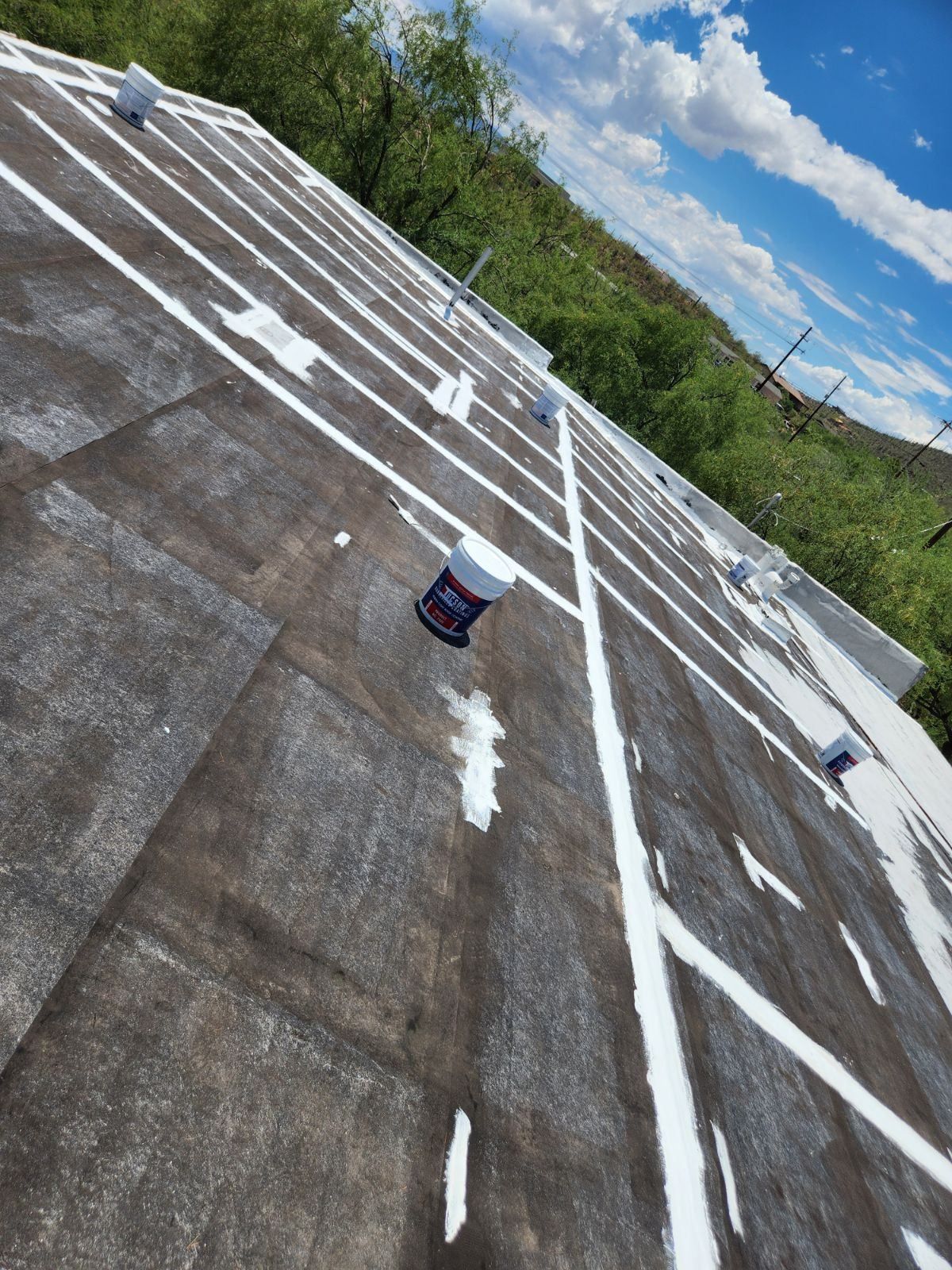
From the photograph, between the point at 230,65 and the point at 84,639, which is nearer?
the point at 84,639

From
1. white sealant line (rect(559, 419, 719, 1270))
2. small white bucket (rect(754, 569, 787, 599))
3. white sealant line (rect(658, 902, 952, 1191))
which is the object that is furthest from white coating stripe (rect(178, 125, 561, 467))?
white sealant line (rect(658, 902, 952, 1191))

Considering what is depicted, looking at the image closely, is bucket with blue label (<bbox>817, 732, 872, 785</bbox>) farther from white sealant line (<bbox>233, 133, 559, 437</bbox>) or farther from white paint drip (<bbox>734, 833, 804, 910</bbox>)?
white sealant line (<bbox>233, 133, 559, 437</bbox>)

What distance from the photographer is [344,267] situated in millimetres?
12578

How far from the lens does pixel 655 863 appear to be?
5066mm

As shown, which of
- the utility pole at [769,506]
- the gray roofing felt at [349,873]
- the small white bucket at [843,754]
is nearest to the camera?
the gray roofing felt at [349,873]

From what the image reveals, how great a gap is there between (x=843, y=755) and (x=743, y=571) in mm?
7226

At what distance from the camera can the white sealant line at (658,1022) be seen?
3.15m

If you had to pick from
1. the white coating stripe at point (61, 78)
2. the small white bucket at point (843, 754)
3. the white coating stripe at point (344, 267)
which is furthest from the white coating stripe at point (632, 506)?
the white coating stripe at point (61, 78)

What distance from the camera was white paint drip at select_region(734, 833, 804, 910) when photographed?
607cm

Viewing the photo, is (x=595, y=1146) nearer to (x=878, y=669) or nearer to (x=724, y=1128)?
(x=724, y=1128)

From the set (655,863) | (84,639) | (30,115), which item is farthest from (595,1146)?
(30,115)

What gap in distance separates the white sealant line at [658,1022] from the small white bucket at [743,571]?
34.4 ft

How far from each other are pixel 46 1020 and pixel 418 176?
129ft

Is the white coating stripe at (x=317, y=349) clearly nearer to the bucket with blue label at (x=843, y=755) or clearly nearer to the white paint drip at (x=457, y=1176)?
the bucket with blue label at (x=843, y=755)
